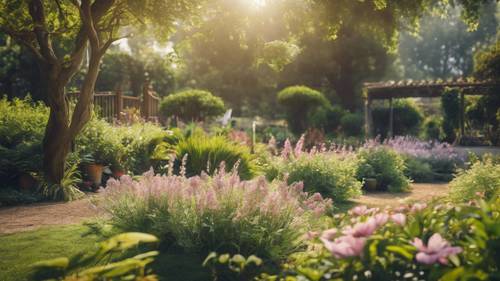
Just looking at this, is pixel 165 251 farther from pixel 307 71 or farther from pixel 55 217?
pixel 307 71

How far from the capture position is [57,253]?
190 inches

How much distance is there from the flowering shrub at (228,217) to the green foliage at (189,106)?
50.6ft

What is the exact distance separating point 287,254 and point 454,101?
60.2 feet

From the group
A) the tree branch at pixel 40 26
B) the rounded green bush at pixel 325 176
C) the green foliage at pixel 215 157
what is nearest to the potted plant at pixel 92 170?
the green foliage at pixel 215 157

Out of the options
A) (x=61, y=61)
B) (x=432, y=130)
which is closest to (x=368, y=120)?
(x=432, y=130)

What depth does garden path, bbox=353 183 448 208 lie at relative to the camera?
8080 millimetres

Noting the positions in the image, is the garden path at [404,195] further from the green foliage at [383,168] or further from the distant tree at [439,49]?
the distant tree at [439,49]

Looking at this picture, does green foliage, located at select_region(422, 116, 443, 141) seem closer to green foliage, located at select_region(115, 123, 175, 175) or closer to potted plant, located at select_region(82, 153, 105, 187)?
green foliage, located at select_region(115, 123, 175, 175)

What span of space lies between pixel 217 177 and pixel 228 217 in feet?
1.55

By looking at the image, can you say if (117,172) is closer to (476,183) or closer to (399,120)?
(476,183)

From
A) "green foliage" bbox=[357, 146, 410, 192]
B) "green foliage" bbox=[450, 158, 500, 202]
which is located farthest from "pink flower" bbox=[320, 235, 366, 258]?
"green foliage" bbox=[357, 146, 410, 192]

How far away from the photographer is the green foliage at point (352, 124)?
2394 centimetres

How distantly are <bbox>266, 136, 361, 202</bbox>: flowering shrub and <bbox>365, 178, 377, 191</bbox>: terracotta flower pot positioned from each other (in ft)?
3.14

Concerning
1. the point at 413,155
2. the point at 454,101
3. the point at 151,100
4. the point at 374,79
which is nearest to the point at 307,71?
the point at 374,79
